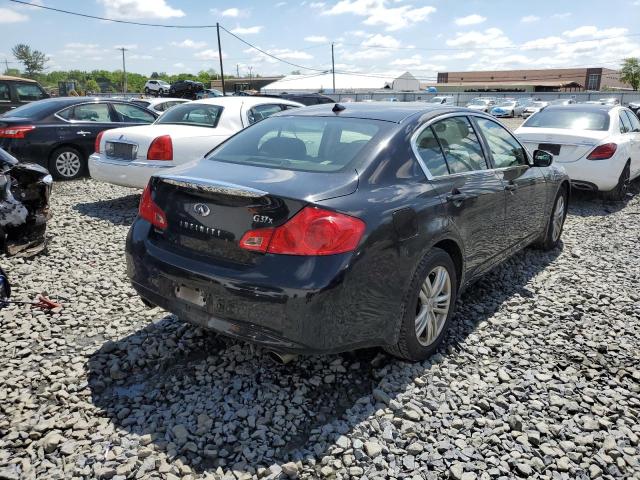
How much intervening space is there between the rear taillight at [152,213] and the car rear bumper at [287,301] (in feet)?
0.67

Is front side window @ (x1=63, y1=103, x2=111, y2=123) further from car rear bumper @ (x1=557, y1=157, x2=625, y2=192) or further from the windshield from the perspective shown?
car rear bumper @ (x1=557, y1=157, x2=625, y2=192)

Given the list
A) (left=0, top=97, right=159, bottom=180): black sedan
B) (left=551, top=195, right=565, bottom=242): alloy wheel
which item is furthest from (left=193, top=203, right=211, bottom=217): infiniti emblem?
(left=0, top=97, right=159, bottom=180): black sedan

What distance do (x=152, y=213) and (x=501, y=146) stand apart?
2.92 metres

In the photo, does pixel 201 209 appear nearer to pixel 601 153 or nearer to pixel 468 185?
pixel 468 185

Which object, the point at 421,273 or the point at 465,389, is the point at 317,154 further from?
the point at 465,389

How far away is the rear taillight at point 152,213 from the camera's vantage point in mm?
3034

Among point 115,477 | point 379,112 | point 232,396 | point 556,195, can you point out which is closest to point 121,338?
point 232,396

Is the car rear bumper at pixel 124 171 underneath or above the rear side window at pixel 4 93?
underneath

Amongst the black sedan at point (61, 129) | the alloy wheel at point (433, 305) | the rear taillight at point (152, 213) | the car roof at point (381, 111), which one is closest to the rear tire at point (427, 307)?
the alloy wheel at point (433, 305)

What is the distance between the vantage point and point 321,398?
2.94 meters

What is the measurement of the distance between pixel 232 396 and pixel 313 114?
82.0 inches

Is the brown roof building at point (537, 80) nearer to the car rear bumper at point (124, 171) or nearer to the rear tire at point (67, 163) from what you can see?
the rear tire at point (67, 163)

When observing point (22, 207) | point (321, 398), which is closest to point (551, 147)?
point (321, 398)

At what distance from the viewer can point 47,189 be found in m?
5.52
